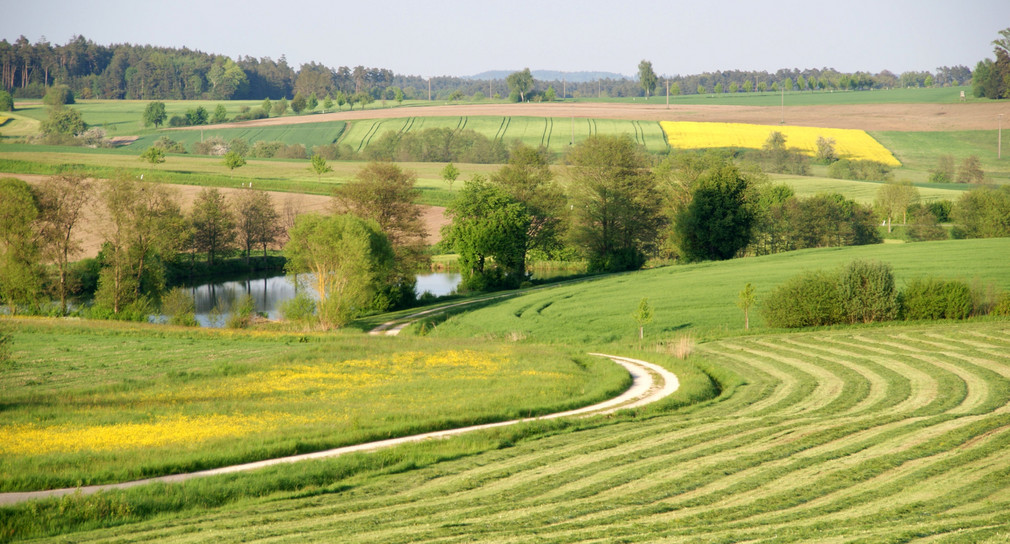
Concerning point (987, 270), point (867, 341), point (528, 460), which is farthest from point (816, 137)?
point (528, 460)

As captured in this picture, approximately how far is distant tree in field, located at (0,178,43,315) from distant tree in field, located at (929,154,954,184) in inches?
3879

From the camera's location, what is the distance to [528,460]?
15.4 m

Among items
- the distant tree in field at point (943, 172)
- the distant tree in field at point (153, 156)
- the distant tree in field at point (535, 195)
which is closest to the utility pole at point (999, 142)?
the distant tree in field at point (943, 172)

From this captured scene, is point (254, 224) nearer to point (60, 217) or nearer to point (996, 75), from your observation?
point (60, 217)

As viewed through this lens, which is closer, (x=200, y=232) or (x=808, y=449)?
(x=808, y=449)

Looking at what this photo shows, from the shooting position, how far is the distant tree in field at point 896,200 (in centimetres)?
8250

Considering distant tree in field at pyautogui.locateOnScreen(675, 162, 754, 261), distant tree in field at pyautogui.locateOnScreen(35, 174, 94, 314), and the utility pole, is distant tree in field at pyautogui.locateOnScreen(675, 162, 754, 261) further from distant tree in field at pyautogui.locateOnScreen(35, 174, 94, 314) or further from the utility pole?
the utility pole

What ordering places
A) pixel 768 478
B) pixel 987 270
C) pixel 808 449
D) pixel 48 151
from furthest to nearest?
pixel 48 151 < pixel 987 270 < pixel 808 449 < pixel 768 478

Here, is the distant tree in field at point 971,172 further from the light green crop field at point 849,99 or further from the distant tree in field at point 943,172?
the light green crop field at point 849,99

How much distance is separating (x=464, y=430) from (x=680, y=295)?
29.7m

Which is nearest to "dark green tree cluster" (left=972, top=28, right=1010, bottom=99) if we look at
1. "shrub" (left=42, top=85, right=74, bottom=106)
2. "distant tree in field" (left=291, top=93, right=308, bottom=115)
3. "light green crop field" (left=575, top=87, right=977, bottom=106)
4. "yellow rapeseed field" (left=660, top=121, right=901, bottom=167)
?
"light green crop field" (left=575, top=87, right=977, bottom=106)

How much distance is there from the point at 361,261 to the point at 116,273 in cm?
1770

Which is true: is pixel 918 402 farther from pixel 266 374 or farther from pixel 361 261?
pixel 361 261

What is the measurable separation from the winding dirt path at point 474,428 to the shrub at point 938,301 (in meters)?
13.9
